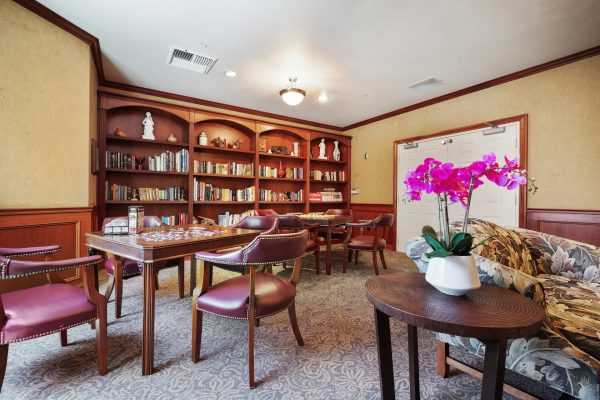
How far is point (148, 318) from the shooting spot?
1.59 m

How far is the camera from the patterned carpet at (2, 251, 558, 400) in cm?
150

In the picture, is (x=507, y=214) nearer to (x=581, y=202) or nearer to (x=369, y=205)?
(x=581, y=202)

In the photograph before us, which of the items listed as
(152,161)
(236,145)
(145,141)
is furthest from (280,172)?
(145,141)

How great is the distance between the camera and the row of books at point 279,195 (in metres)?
5.51

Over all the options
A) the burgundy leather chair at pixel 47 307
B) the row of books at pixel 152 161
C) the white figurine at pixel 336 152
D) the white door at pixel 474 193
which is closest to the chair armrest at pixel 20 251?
the burgundy leather chair at pixel 47 307

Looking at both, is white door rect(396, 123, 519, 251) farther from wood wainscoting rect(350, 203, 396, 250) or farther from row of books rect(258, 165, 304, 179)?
row of books rect(258, 165, 304, 179)

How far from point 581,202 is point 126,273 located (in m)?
4.86

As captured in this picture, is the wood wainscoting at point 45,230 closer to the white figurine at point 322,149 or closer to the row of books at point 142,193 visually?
the row of books at point 142,193

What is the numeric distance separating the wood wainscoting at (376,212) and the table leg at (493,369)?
4504 mm

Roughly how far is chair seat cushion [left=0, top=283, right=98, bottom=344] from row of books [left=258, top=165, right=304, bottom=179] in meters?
3.97

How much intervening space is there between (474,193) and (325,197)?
9.44ft

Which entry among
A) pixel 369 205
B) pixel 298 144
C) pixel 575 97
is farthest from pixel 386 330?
pixel 298 144

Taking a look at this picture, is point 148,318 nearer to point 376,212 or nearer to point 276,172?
point 276,172

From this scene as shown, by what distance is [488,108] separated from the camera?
399cm
